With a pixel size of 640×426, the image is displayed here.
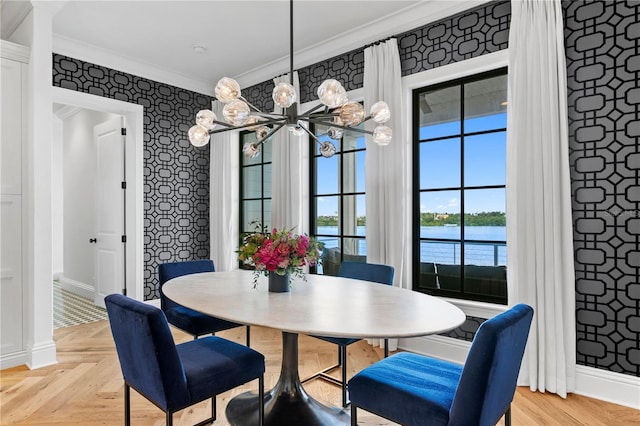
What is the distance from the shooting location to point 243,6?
3.11 m

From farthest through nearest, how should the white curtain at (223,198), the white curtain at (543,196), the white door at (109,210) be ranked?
the white curtain at (223,198) < the white door at (109,210) < the white curtain at (543,196)

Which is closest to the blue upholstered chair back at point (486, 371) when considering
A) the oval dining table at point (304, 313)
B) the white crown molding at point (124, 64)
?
the oval dining table at point (304, 313)

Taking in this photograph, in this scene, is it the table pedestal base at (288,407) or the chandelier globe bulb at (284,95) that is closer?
the chandelier globe bulb at (284,95)

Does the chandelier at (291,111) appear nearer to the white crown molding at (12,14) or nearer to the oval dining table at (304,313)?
the oval dining table at (304,313)

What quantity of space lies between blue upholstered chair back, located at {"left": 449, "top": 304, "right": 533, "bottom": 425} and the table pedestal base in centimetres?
101

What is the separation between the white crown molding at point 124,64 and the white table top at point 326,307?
294 centimetres

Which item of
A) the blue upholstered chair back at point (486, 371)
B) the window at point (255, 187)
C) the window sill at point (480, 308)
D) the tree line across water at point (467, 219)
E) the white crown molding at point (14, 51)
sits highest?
the white crown molding at point (14, 51)

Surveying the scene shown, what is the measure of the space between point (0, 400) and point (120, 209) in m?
2.51

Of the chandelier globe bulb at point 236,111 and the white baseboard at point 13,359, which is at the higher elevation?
the chandelier globe bulb at point 236,111

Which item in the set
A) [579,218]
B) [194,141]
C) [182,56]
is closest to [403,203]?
[579,218]

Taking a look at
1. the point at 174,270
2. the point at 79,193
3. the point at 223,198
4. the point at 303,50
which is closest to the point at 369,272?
the point at 174,270

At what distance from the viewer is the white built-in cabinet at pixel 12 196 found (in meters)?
2.94

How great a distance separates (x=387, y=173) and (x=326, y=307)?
6.01 ft

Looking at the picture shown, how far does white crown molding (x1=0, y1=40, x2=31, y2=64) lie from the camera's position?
9.56 feet
